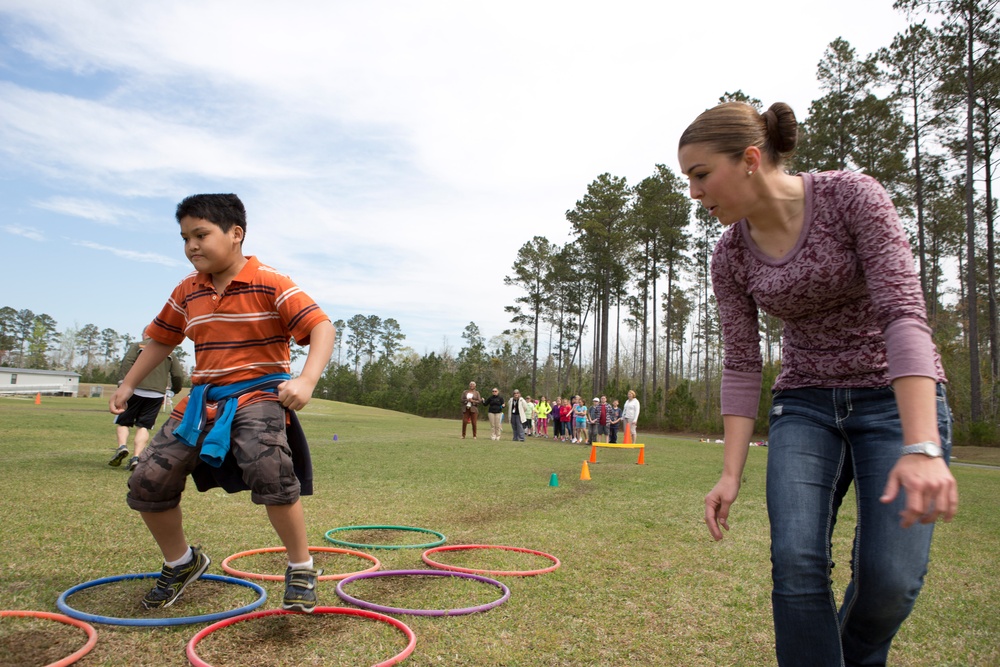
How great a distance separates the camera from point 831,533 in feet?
7.47

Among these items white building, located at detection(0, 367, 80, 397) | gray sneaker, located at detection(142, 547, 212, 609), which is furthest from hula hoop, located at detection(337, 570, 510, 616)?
white building, located at detection(0, 367, 80, 397)

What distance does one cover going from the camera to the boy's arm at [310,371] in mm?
3475

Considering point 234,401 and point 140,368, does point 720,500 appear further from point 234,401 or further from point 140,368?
point 140,368

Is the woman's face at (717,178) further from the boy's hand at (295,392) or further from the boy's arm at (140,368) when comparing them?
the boy's arm at (140,368)

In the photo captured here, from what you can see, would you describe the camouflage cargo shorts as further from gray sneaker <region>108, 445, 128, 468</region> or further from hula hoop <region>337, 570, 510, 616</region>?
gray sneaker <region>108, 445, 128, 468</region>

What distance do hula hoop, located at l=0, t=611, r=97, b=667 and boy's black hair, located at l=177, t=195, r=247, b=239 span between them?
6.60 feet

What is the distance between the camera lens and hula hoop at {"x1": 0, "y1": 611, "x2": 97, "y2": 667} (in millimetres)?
2875

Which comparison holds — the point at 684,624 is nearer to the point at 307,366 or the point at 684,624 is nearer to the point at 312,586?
the point at 312,586

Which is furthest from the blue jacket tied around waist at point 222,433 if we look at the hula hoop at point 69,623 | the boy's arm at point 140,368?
the hula hoop at point 69,623

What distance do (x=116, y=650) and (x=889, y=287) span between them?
3.34 metres

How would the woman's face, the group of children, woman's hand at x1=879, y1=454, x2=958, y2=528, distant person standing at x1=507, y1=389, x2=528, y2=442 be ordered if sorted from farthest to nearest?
1. distant person standing at x1=507, y1=389, x2=528, y2=442
2. the group of children
3. the woman's face
4. woman's hand at x1=879, y1=454, x2=958, y2=528

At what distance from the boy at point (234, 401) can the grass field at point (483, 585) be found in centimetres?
40

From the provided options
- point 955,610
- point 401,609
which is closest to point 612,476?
point 955,610

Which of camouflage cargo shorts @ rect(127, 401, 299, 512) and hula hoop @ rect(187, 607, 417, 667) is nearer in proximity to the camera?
hula hoop @ rect(187, 607, 417, 667)
